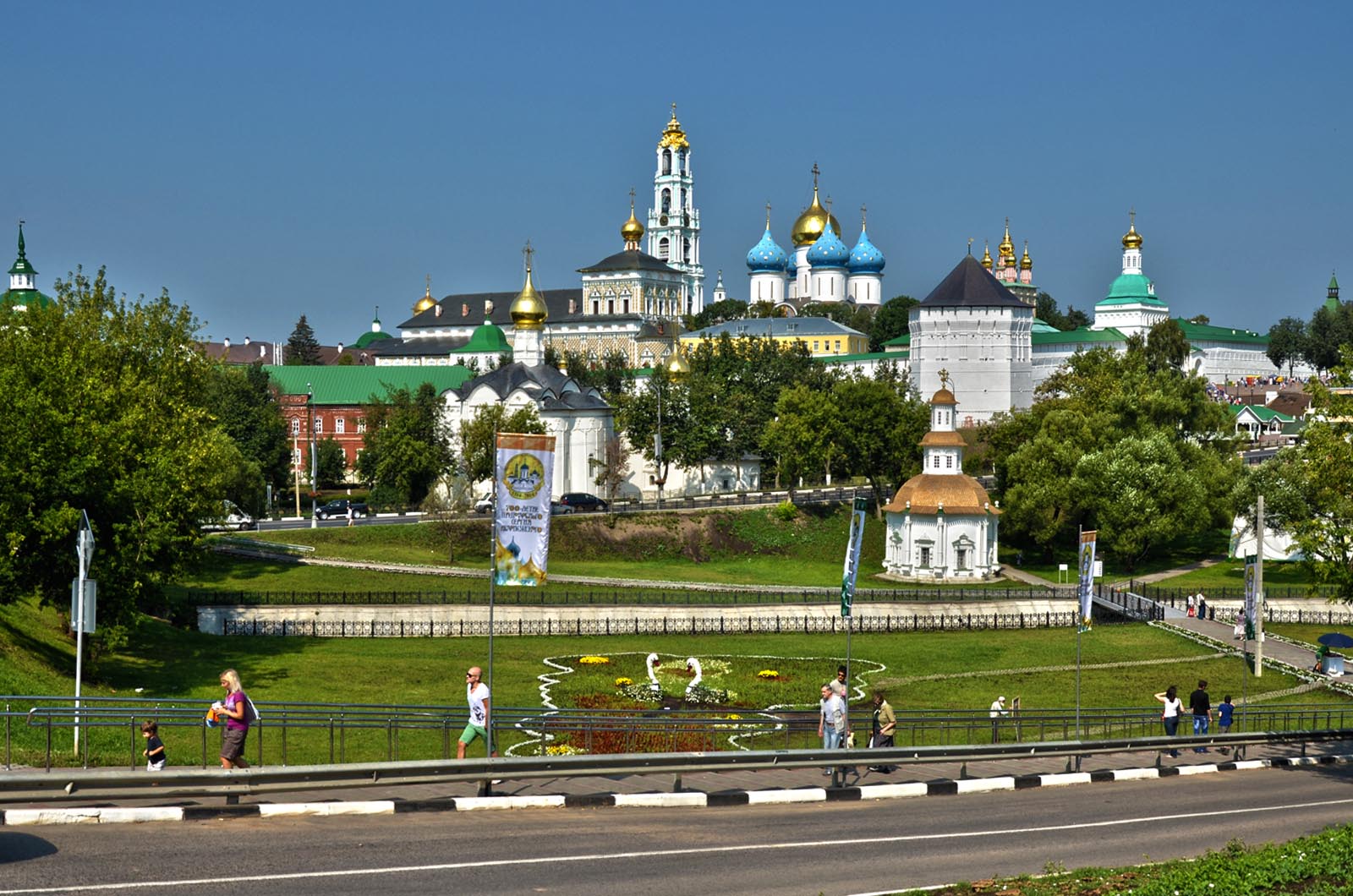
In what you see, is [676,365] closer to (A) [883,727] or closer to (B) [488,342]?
(B) [488,342]

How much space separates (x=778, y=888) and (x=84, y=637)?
98.1 feet

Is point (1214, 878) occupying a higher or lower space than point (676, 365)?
lower

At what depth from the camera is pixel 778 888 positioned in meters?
16.5

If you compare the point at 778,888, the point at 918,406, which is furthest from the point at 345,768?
the point at 918,406

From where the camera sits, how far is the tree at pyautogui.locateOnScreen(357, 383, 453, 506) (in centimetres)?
8912

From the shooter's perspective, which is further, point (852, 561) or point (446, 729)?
point (852, 561)

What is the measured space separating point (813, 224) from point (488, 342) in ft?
206

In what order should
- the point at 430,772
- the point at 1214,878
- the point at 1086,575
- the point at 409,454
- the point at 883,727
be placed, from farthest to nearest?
the point at 409,454 → the point at 1086,575 → the point at 883,727 → the point at 430,772 → the point at 1214,878

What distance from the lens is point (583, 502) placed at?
88125 mm

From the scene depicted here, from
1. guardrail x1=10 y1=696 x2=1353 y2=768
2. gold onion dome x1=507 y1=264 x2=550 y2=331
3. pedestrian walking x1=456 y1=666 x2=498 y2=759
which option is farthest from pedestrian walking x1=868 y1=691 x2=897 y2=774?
gold onion dome x1=507 y1=264 x2=550 y2=331

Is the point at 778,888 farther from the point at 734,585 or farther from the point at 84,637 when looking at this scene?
the point at 734,585

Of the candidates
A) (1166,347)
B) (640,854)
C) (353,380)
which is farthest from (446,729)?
(1166,347)

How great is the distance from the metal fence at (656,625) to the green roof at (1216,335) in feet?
420

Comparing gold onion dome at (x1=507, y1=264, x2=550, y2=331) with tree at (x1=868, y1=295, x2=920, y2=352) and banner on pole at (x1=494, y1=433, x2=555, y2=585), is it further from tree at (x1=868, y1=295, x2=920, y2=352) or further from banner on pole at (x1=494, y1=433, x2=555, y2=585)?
banner on pole at (x1=494, y1=433, x2=555, y2=585)
